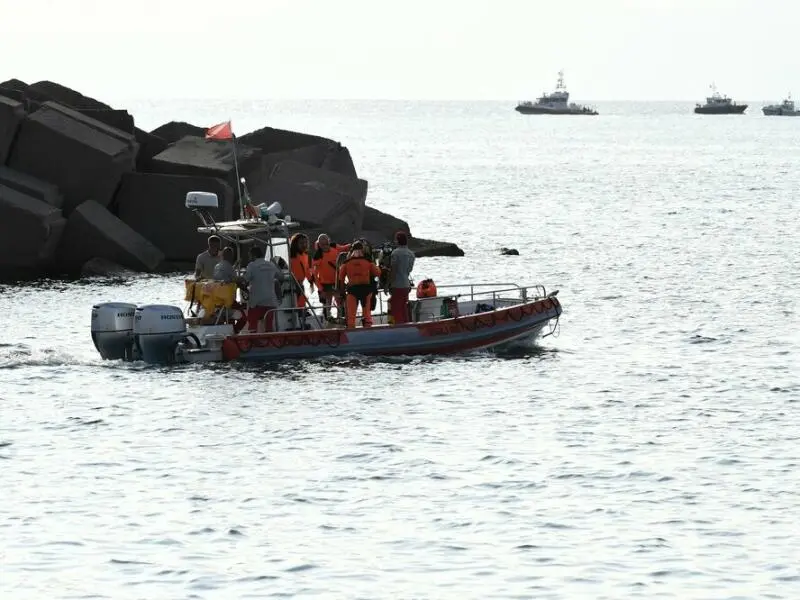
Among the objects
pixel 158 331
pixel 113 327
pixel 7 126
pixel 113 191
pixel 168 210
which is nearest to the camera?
pixel 158 331

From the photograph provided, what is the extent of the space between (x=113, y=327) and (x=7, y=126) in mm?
15480

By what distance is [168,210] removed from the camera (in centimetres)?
3697

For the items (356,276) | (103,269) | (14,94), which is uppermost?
(14,94)

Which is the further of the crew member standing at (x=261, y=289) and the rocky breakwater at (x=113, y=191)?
the rocky breakwater at (x=113, y=191)

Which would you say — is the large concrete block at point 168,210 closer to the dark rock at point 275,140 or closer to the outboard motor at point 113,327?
the dark rock at point 275,140

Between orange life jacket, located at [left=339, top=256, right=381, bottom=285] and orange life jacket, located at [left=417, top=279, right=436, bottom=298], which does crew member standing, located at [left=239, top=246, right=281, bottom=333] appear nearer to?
Answer: orange life jacket, located at [left=339, top=256, right=381, bottom=285]

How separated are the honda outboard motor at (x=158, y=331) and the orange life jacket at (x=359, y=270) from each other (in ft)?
8.03

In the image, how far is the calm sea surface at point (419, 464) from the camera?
1374cm

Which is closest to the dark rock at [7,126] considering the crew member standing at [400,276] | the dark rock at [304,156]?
the dark rock at [304,156]

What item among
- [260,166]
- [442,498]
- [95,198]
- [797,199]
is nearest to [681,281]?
[260,166]

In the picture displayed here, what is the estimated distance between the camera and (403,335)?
2348cm

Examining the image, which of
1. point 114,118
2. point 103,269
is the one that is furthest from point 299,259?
point 114,118

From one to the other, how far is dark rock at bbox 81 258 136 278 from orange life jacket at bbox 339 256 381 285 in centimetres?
1347

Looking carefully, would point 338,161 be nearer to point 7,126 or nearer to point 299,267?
point 7,126
